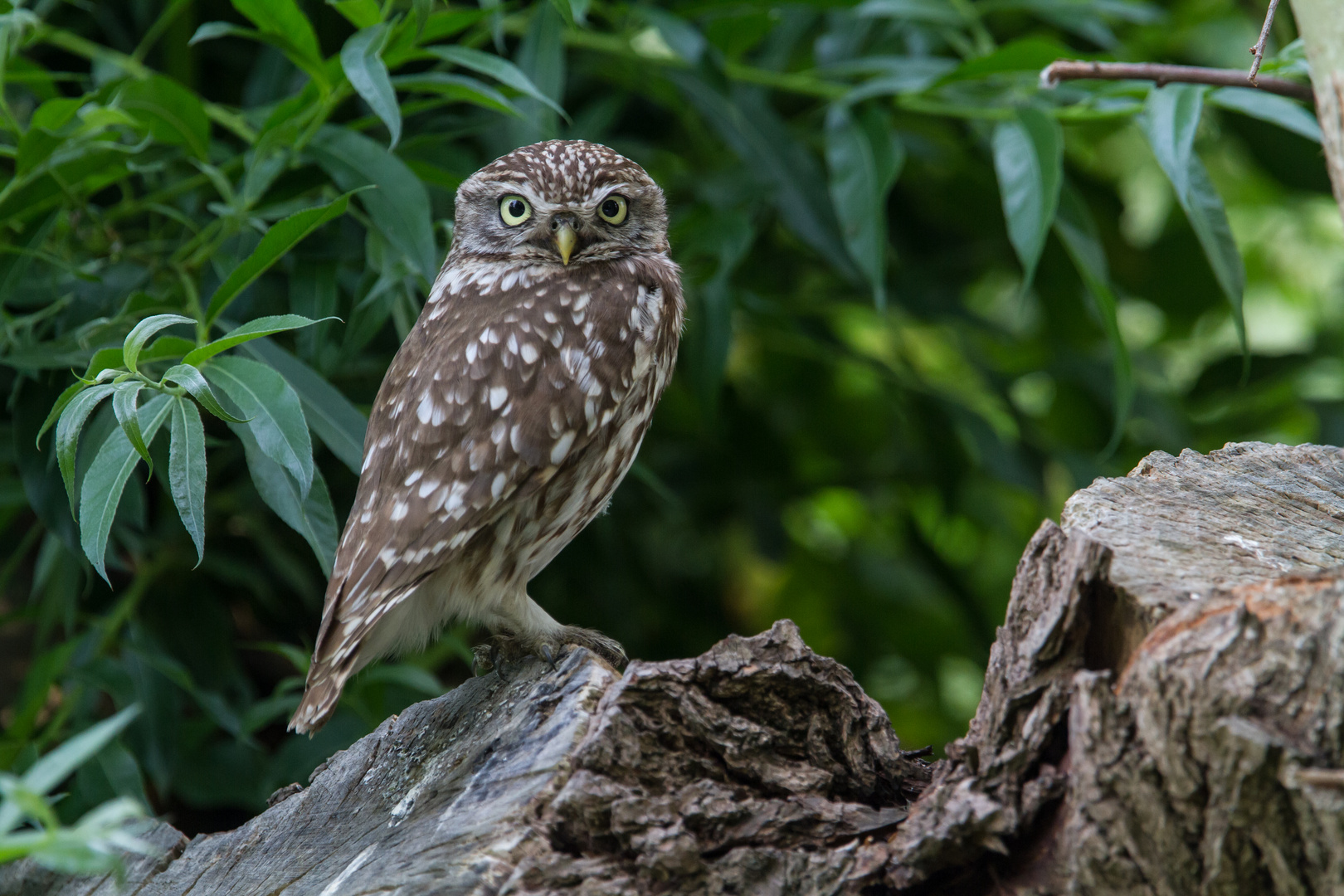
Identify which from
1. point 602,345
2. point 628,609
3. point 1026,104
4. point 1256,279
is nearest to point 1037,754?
point 602,345

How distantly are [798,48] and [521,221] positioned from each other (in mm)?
1731

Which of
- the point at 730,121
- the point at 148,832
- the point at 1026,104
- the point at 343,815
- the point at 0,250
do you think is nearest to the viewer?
the point at 343,815

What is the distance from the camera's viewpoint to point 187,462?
1766mm

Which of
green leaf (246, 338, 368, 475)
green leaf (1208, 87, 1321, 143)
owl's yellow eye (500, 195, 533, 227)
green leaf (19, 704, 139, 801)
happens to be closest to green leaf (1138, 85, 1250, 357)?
green leaf (1208, 87, 1321, 143)

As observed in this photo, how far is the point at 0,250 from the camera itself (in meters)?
2.46

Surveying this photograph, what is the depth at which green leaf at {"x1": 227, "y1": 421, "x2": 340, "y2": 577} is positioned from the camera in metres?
2.19

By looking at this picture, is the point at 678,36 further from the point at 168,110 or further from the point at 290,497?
the point at 290,497

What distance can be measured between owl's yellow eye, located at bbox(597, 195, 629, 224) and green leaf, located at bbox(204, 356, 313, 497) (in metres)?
1.02

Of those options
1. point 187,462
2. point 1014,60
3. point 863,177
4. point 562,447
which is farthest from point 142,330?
point 1014,60

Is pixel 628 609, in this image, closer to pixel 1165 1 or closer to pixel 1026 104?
pixel 1026 104

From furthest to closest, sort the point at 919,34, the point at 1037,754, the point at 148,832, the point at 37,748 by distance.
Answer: the point at 919,34
the point at 37,748
the point at 148,832
the point at 1037,754

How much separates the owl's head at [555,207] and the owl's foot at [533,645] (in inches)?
33.1

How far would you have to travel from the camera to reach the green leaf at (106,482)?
177 centimetres

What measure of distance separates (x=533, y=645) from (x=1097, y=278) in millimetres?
1576
